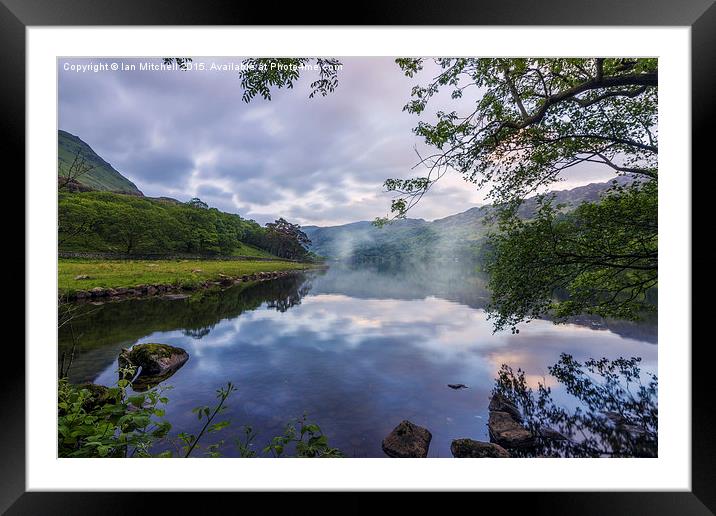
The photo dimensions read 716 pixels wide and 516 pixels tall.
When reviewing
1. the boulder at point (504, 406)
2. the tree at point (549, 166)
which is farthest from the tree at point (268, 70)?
the boulder at point (504, 406)

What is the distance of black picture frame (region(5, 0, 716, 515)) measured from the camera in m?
1.39

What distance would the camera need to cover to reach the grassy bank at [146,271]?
5.23 m

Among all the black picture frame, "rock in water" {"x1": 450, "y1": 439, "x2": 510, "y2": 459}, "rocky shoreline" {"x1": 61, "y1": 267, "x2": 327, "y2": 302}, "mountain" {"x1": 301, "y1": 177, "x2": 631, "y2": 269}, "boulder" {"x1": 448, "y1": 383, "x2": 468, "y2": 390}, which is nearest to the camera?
the black picture frame

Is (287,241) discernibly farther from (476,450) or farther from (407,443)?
(476,450)

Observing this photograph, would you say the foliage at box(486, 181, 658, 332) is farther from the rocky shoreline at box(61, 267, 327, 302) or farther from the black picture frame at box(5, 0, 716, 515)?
the rocky shoreline at box(61, 267, 327, 302)

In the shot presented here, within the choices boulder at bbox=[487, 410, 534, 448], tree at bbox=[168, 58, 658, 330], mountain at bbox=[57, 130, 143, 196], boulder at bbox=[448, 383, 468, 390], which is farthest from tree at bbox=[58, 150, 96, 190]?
boulder at bbox=[448, 383, 468, 390]

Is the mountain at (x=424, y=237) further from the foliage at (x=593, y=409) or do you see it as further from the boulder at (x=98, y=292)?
the boulder at (x=98, y=292)

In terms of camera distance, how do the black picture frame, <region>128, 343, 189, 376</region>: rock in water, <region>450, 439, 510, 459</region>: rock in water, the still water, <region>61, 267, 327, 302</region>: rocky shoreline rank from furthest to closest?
1. <region>61, 267, 327, 302</region>: rocky shoreline
2. <region>128, 343, 189, 376</region>: rock in water
3. the still water
4. <region>450, 439, 510, 459</region>: rock in water
5. the black picture frame

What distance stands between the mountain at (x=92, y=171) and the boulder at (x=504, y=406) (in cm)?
550

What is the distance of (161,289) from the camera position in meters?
7.62

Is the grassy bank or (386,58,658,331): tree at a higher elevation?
(386,58,658,331): tree

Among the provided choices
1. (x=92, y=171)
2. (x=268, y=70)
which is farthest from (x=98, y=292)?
(x=268, y=70)

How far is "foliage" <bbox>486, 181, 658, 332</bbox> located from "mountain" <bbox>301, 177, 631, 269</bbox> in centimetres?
24

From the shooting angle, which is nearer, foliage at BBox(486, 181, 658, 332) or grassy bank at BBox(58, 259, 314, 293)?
foliage at BBox(486, 181, 658, 332)
